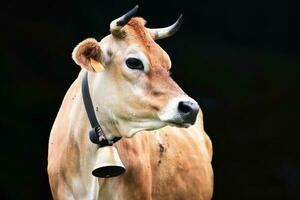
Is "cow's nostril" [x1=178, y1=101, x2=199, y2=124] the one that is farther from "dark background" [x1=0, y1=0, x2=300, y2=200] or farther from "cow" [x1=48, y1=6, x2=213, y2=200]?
"dark background" [x1=0, y1=0, x2=300, y2=200]

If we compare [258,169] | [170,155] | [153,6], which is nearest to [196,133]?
[170,155]

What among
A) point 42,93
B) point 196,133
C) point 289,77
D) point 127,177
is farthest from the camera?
point 289,77

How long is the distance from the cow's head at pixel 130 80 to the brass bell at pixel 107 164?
0.13 meters

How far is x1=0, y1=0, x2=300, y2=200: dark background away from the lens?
10469 mm

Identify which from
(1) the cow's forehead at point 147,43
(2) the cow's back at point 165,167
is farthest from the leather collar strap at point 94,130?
(1) the cow's forehead at point 147,43

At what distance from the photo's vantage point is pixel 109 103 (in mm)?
6820

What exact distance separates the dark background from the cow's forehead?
11.8ft

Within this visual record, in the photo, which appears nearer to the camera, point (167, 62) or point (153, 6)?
point (167, 62)

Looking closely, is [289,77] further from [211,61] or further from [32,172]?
[32,172]

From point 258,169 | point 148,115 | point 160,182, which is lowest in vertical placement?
point 258,169

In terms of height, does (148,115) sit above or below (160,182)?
above

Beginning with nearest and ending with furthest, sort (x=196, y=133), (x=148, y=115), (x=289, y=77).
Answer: (x=148, y=115) < (x=196, y=133) < (x=289, y=77)

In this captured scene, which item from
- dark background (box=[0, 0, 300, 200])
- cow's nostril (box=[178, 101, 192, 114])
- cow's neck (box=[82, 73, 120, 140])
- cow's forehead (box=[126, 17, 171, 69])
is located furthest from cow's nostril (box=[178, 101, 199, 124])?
dark background (box=[0, 0, 300, 200])

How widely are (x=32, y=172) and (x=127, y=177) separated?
3.77 m
